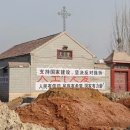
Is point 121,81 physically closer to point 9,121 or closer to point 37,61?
point 37,61

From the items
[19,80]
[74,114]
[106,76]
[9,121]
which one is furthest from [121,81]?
[9,121]

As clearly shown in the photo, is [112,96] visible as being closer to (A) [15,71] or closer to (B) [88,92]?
(B) [88,92]

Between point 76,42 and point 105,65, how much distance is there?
2798 millimetres

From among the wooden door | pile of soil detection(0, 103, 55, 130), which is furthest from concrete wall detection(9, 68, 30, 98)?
pile of soil detection(0, 103, 55, 130)

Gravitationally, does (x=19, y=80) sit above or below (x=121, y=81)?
above

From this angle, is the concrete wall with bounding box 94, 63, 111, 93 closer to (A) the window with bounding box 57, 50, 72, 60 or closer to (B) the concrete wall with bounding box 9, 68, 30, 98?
(A) the window with bounding box 57, 50, 72, 60

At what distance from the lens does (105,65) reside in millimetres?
30703

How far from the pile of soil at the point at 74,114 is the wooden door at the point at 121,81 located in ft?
49.8

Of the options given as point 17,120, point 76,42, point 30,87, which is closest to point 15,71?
point 30,87

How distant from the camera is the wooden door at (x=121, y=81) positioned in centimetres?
3139

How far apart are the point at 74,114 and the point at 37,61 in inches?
551

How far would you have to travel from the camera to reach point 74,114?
14016 mm

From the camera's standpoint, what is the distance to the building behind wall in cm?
2708

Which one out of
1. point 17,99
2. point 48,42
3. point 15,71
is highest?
point 48,42
